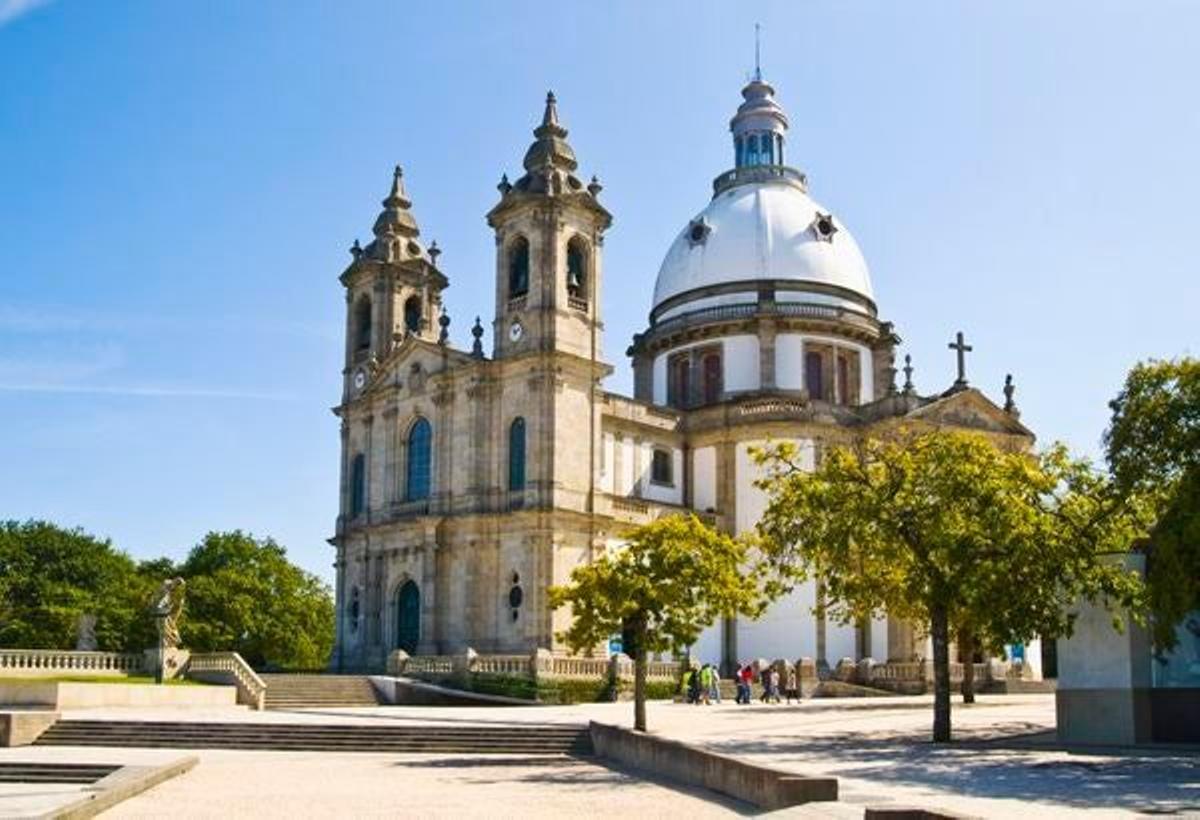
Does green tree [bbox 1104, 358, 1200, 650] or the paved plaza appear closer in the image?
the paved plaza

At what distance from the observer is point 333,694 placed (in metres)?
43.4

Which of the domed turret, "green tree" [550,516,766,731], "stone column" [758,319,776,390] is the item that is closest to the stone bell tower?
the domed turret

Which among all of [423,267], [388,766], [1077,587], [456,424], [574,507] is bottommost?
[388,766]

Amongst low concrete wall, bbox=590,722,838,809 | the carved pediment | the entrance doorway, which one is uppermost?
the carved pediment

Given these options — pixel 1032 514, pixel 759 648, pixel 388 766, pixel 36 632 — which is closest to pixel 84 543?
pixel 36 632

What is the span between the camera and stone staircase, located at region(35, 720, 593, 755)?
1117 inches

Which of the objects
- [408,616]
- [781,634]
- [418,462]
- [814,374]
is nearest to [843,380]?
[814,374]

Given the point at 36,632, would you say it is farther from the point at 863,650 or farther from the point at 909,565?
the point at 909,565

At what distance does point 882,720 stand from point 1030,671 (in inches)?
954

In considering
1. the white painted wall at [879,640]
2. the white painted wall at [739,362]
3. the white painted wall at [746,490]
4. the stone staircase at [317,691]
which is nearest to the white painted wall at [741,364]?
the white painted wall at [739,362]

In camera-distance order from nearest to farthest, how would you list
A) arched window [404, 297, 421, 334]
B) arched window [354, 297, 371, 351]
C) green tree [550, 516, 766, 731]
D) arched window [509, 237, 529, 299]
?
green tree [550, 516, 766, 731], arched window [509, 237, 529, 299], arched window [404, 297, 421, 334], arched window [354, 297, 371, 351]

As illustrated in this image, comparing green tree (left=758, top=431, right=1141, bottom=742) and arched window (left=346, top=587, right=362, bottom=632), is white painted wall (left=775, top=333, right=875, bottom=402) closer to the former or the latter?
arched window (left=346, top=587, right=362, bottom=632)

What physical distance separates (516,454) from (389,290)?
1280cm

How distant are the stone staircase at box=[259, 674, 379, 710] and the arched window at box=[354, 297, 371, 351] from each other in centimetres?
2088
